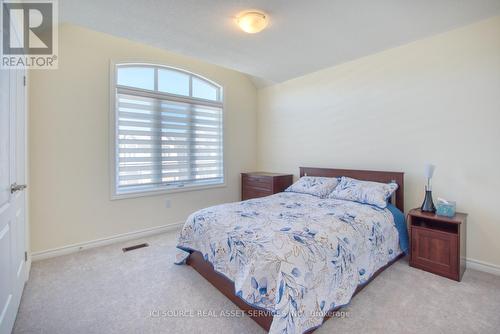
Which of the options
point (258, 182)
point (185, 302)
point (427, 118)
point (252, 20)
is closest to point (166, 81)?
point (252, 20)

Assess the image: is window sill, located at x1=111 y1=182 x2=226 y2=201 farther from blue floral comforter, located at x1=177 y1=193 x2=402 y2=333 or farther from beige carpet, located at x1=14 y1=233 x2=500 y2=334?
blue floral comforter, located at x1=177 y1=193 x2=402 y2=333

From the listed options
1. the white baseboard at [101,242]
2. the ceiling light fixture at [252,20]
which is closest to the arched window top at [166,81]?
the ceiling light fixture at [252,20]

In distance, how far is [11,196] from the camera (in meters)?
1.74

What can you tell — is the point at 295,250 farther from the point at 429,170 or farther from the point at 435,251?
the point at 429,170

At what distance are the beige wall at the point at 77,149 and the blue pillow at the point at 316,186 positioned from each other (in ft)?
7.12

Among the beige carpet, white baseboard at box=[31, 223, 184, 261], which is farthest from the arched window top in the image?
the beige carpet

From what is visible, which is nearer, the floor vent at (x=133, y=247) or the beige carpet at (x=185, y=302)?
the beige carpet at (x=185, y=302)

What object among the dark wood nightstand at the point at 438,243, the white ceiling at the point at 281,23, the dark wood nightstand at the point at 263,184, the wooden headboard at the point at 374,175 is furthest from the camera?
the dark wood nightstand at the point at 263,184

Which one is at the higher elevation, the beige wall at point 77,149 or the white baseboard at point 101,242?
the beige wall at point 77,149

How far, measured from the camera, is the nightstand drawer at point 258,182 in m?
4.16

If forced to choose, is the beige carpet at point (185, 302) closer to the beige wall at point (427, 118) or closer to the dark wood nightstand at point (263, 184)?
the beige wall at point (427, 118)

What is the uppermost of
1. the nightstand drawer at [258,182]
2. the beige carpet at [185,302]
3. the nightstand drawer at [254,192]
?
the nightstand drawer at [258,182]

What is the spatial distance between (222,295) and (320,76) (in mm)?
3407

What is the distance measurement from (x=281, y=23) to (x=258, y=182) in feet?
8.49
